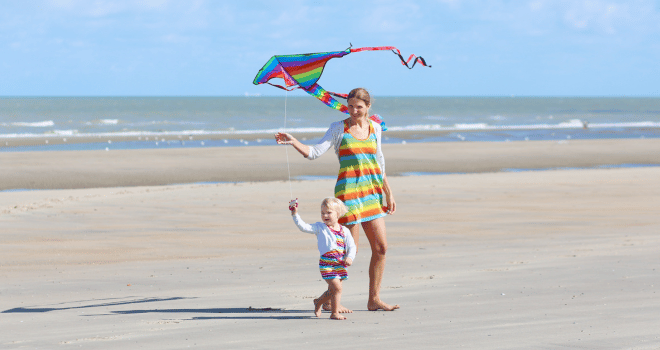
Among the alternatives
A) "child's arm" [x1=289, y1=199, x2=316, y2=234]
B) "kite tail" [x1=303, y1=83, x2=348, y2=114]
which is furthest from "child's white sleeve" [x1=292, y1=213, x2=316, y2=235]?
"kite tail" [x1=303, y1=83, x2=348, y2=114]

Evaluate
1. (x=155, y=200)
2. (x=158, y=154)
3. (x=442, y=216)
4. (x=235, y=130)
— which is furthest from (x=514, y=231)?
(x=235, y=130)

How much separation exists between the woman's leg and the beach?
0.44 ft

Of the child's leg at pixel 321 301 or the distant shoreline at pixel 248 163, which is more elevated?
the distant shoreline at pixel 248 163

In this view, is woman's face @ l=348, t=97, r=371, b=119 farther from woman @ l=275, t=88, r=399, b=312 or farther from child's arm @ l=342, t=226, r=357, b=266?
child's arm @ l=342, t=226, r=357, b=266

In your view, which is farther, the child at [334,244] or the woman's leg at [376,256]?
the woman's leg at [376,256]

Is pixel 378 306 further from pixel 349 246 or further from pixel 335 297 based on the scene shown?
pixel 349 246

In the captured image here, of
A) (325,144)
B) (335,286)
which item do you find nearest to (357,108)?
(325,144)

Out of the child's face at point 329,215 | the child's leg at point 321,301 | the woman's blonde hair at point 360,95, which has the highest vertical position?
the woman's blonde hair at point 360,95

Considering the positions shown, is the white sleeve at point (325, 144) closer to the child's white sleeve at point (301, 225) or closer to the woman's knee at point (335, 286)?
the child's white sleeve at point (301, 225)

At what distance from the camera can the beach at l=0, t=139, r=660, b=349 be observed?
470 cm

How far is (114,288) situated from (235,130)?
40.8 metres
